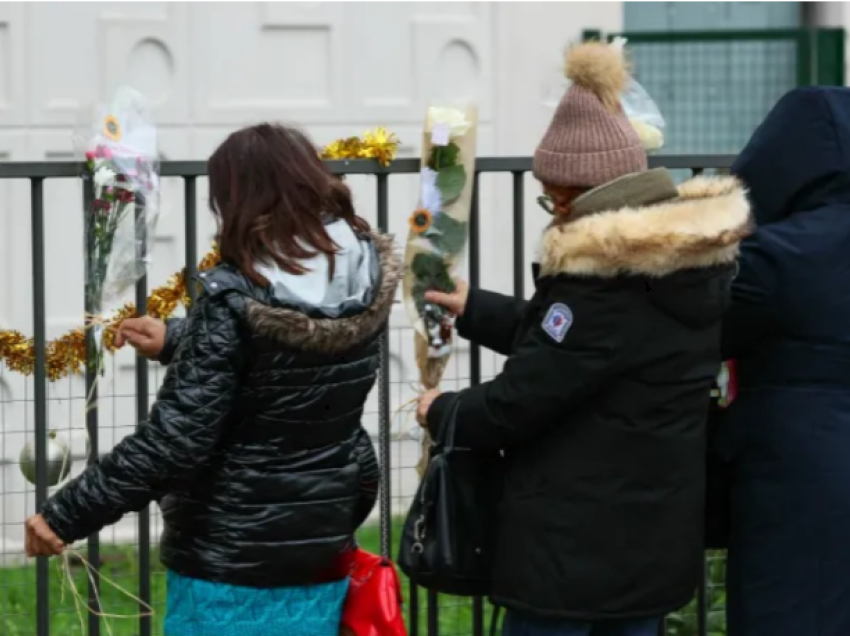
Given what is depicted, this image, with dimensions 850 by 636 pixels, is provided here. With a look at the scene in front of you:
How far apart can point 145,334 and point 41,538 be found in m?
0.52

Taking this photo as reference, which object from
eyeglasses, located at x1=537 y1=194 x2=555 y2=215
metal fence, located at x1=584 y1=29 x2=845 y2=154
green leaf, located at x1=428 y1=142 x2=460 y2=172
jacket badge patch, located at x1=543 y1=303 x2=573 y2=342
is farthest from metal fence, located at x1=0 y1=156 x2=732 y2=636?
metal fence, located at x1=584 y1=29 x2=845 y2=154

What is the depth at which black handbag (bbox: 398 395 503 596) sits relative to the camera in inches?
144

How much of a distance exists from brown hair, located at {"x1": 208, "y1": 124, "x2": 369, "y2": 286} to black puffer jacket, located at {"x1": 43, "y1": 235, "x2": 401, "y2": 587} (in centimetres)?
7

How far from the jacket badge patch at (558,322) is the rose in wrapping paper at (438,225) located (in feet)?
2.17

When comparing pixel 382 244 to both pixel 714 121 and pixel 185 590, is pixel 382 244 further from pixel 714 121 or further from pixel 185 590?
pixel 714 121

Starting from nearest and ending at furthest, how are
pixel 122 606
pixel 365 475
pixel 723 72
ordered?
1. pixel 365 475
2. pixel 122 606
3. pixel 723 72

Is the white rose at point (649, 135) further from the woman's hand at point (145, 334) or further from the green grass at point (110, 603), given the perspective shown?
the green grass at point (110, 603)

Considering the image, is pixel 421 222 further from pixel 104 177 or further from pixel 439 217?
pixel 104 177

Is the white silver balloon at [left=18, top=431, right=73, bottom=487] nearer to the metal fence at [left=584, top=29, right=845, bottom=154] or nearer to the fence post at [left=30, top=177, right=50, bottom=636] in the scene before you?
the fence post at [left=30, top=177, right=50, bottom=636]

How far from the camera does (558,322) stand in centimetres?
345

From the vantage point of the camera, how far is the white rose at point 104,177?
12.9 feet

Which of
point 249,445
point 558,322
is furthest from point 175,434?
point 558,322

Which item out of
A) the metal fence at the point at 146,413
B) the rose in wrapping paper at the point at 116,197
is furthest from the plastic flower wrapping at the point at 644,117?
the rose in wrapping paper at the point at 116,197

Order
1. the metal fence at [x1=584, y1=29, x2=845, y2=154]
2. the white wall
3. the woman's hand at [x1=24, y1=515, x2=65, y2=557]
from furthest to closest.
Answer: the metal fence at [x1=584, y1=29, x2=845, y2=154] → the white wall → the woman's hand at [x1=24, y1=515, x2=65, y2=557]
